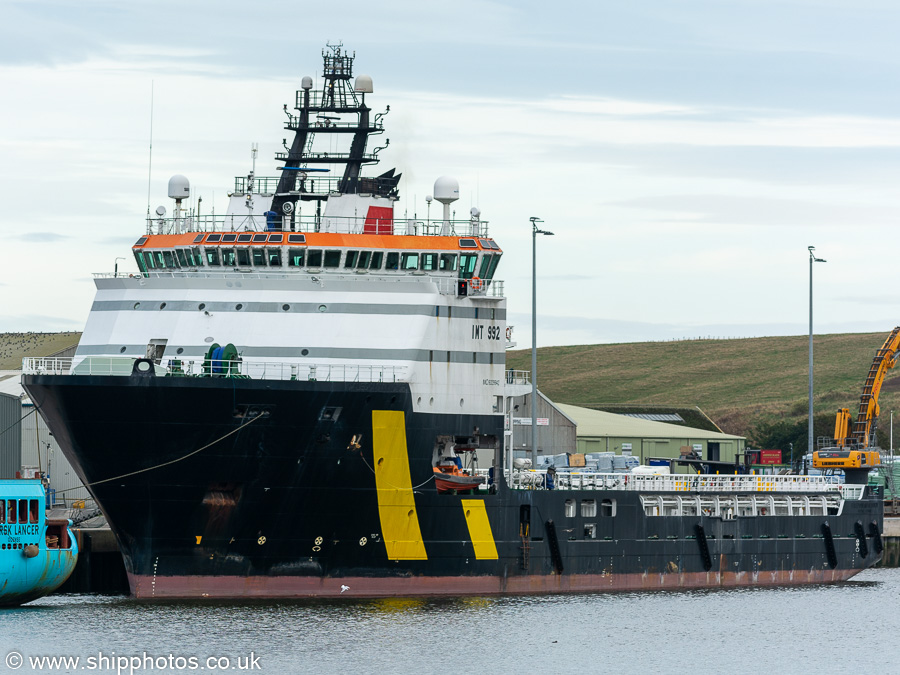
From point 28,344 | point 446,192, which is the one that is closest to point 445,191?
point 446,192

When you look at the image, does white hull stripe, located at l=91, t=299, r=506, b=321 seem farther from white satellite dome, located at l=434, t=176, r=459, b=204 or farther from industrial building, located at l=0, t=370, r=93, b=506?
industrial building, located at l=0, t=370, r=93, b=506

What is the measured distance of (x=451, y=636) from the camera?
37.8m

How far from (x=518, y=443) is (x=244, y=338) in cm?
2990

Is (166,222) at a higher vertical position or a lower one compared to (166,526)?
higher

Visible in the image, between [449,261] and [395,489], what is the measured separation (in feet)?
24.4

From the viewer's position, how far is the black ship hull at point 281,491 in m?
40.2

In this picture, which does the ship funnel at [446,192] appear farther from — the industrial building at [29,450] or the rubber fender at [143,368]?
the industrial building at [29,450]

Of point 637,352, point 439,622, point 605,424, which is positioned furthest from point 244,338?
point 637,352

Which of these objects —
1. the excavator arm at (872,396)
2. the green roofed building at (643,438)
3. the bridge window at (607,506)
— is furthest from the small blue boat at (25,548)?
the excavator arm at (872,396)

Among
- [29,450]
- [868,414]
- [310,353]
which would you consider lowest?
[29,450]

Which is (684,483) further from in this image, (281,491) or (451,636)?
(281,491)

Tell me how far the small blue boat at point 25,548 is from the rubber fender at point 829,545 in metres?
26.5

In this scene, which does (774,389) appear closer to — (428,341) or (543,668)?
(428,341)

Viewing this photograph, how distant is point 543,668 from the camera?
115 feet
